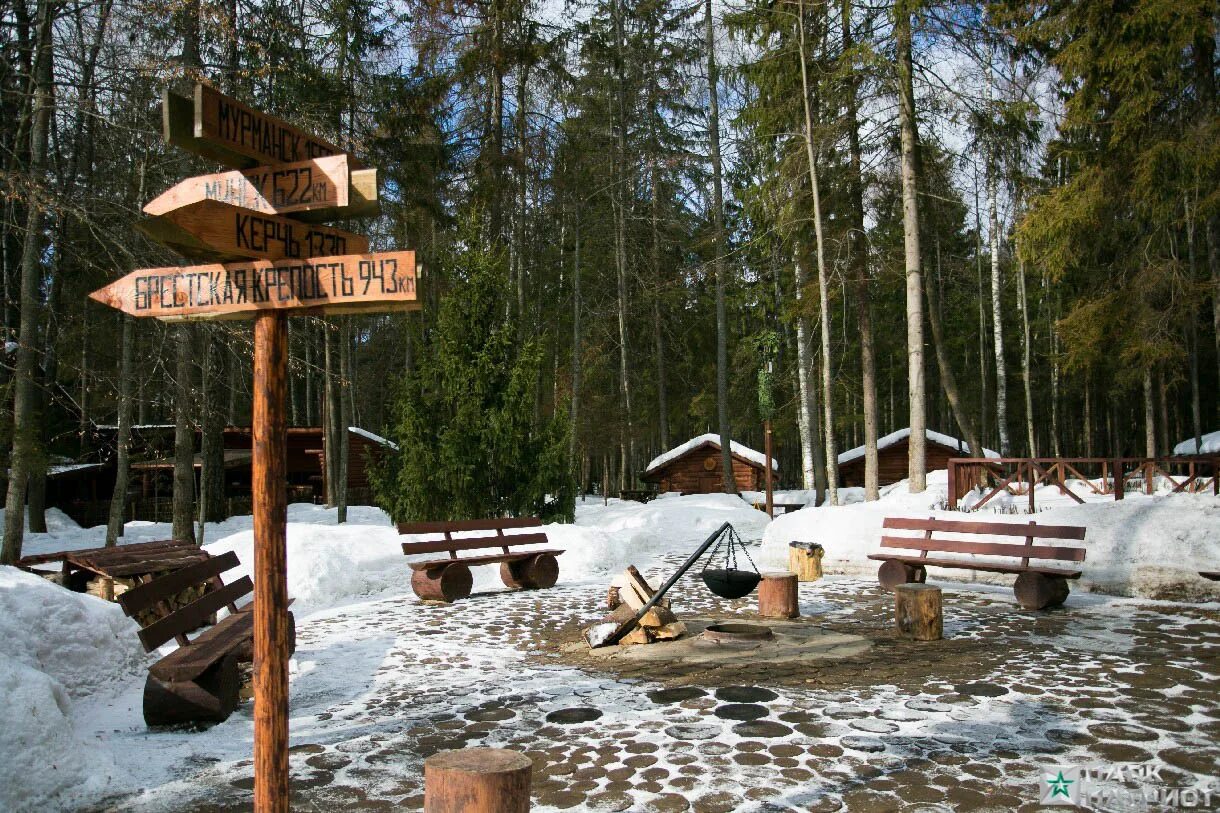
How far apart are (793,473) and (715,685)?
1706 inches

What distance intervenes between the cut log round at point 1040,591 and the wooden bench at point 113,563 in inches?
371

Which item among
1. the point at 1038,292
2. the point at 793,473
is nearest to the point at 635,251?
the point at 1038,292

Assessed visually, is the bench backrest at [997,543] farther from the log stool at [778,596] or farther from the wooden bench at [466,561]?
the wooden bench at [466,561]

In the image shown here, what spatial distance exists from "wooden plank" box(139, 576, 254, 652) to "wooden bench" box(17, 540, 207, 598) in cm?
210

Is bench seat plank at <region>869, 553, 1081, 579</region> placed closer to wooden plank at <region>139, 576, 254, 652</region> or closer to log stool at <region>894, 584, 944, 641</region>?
log stool at <region>894, 584, 944, 641</region>

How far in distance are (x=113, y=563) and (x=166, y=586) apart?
11.0ft

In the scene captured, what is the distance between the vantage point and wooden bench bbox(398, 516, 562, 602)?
10992 mm

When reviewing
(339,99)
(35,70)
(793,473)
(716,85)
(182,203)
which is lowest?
(793,473)

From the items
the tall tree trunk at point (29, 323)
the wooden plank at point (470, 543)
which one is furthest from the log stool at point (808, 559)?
the tall tree trunk at point (29, 323)

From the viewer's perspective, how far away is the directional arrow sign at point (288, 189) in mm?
3723

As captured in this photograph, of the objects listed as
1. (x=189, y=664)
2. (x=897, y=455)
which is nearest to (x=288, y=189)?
(x=189, y=664)

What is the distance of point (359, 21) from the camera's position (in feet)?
68.8

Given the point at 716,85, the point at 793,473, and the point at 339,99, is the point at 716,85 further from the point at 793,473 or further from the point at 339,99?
the point at 793,473

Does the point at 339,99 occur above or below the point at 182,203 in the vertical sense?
above
